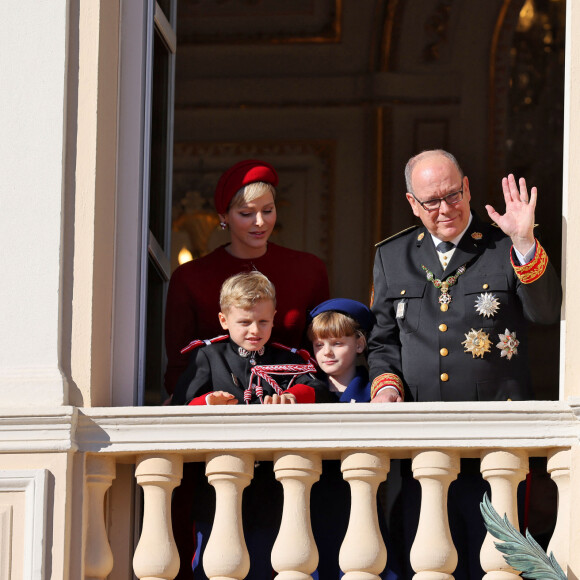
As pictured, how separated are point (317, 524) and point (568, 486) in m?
0.82

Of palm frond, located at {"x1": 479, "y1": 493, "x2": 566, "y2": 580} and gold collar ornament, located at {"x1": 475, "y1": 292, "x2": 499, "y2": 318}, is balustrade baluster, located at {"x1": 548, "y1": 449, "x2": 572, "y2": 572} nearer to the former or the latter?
palm frond, located at {"x1": 479, "y1": 493, "x2": 566, "y2": 580}

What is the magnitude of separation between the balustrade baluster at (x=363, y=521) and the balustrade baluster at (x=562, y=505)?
19.3 inches

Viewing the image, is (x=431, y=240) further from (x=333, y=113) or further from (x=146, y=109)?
(x=333, y=113)

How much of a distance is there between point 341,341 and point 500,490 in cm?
89

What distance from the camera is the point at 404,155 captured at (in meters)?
8.94

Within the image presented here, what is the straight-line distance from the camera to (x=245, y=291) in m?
5.30

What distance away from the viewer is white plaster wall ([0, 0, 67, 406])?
196 inches

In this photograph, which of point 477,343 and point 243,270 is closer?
point 477,343

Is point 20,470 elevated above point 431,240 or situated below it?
below

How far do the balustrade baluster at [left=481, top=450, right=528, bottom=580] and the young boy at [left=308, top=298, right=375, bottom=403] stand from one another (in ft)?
2.36

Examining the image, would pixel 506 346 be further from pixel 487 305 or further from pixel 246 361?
pixel 246 361

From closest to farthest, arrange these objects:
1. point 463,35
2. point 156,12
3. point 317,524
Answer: point 317,524 → point 156,12 → point 463,35

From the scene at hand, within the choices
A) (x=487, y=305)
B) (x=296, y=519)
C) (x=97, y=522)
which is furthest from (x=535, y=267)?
(x=97, y=522)

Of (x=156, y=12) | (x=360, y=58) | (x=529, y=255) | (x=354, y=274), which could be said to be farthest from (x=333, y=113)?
(x=529, y=255)
